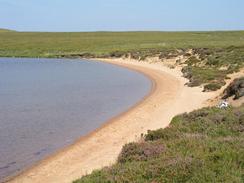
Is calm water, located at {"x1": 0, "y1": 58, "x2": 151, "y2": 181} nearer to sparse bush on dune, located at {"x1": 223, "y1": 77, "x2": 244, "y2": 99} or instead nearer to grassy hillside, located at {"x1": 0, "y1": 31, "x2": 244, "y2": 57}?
sparse bush on dune, located at {"x1": 223, "y1": 77, "x2": 244, "y2": 99}

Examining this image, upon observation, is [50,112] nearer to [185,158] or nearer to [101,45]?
[185,158]

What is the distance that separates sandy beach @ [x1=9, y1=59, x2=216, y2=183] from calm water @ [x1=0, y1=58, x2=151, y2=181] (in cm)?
66

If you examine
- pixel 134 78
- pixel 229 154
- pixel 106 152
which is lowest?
pixel 134 78

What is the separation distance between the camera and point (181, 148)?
10.6 metres

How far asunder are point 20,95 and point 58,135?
13959 millimetres

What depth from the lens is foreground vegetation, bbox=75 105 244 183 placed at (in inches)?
337

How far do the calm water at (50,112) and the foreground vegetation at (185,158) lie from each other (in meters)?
4.51

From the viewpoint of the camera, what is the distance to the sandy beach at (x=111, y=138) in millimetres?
12766

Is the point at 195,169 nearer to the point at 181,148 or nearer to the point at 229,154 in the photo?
the point at 229,154

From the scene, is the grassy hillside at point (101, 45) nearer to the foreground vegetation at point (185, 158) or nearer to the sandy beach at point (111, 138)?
the sandy beach at point (111, 138)

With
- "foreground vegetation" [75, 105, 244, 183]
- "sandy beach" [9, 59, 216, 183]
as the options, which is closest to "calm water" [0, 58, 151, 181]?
"sandy beach" [9, 59, 216, 183]

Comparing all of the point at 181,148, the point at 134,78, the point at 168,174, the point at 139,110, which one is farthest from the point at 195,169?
the point at 134,78

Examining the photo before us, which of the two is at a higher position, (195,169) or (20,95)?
(195,169)

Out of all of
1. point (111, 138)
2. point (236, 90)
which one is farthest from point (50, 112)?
point (236, 90)
